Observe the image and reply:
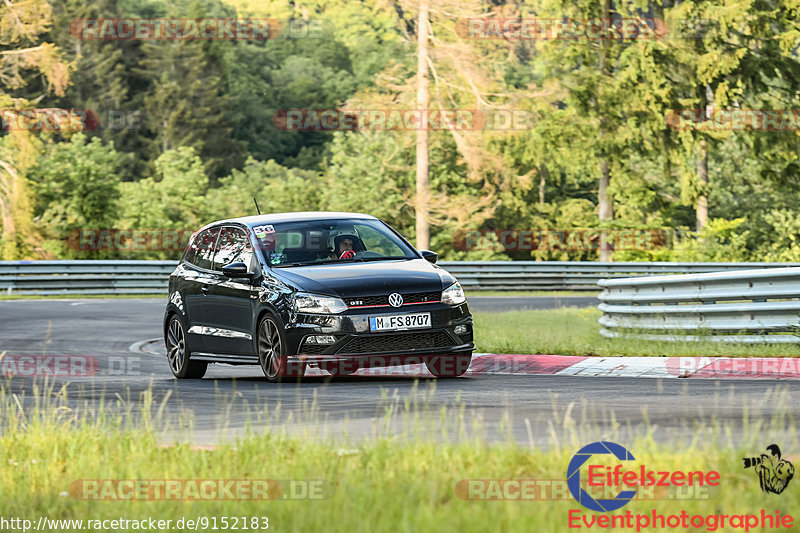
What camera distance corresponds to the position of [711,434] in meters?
6.90

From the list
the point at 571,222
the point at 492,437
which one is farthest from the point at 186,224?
the point at 492,437

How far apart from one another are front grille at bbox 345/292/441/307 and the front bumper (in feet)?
0.16

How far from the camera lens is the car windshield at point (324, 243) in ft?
42.0

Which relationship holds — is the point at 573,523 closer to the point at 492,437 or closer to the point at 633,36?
the point at 492,437

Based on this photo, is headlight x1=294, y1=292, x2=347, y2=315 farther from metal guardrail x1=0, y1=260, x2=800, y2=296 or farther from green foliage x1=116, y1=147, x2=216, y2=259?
green foliage x1=116, y1=147, x2=216, y2=259

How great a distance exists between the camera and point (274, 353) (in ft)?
39.8

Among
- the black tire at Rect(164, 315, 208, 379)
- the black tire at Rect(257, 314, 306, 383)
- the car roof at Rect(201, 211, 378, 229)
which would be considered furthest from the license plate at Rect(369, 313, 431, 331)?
the black tire at Rect(164, 315, 208, 379)

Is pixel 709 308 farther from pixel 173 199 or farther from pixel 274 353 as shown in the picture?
pixel 173 199

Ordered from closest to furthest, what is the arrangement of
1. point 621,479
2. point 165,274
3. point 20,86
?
point 621,479 < point 165,274 < point 20,86

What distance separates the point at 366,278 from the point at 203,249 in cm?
300

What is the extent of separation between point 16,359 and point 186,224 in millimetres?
47107

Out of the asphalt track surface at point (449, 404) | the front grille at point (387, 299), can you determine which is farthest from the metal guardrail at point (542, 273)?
the front grille at point (387, 299)

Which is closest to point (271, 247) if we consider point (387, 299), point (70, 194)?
point (387, 299)

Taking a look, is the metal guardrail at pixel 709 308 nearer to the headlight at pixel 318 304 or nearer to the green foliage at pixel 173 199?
the headlight at pixel 318 304
